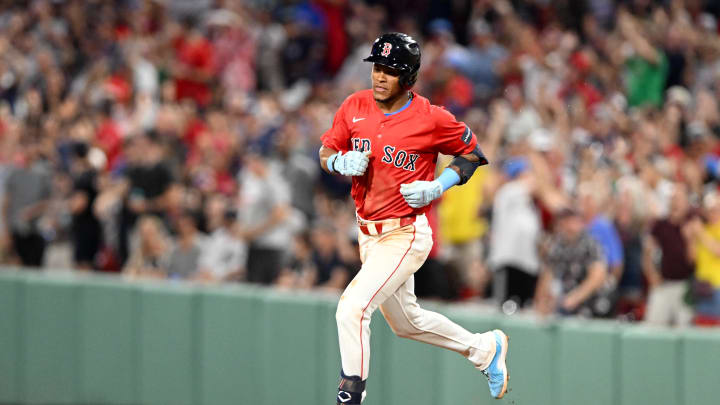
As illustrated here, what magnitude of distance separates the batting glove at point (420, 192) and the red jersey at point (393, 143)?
18 cm

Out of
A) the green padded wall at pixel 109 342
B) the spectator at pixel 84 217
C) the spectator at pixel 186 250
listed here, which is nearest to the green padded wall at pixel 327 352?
the green padded wall at pixel 109 342

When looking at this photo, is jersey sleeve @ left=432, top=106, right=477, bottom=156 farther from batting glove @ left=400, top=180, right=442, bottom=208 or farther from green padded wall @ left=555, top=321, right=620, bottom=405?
green padded wall @ left=555, top=321, right=620, bottom=405

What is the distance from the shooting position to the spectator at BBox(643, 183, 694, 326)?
981 cm

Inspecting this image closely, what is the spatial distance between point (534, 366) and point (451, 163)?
2.45m

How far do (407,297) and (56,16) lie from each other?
38.6ft

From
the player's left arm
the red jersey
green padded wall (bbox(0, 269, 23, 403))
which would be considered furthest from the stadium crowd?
the red jersey

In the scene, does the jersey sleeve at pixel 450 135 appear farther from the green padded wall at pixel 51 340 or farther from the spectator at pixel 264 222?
the green padded wall at pixel 51 340

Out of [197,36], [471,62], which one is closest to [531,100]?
[471,62]

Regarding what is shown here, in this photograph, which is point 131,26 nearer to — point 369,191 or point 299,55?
point 299,55

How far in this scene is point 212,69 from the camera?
15117 mm

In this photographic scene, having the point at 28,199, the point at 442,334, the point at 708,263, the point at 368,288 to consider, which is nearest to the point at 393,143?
the point at 368,288

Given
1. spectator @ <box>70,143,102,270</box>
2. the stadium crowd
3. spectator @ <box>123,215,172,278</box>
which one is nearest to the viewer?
the stadium crowd

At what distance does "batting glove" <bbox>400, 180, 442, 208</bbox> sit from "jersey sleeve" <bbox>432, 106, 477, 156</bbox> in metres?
0.28

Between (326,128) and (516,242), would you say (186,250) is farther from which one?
(516,242)
